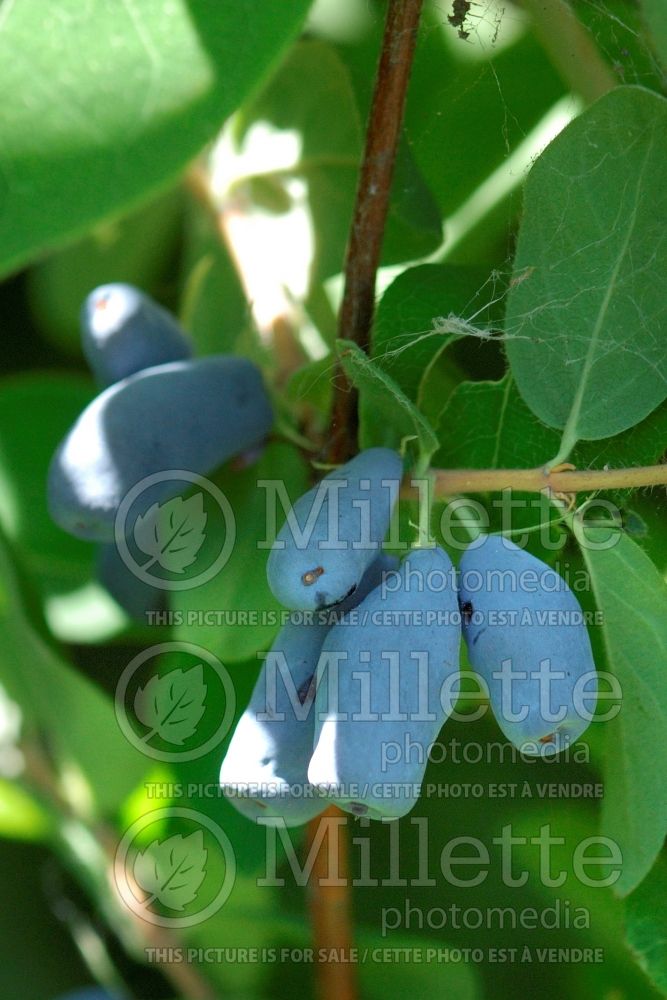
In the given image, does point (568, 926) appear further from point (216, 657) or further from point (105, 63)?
point (105, 63)

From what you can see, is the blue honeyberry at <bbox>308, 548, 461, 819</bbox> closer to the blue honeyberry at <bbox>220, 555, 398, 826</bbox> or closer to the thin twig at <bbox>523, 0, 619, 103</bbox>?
the blue honeyberry at <bbox>220, 555, 398, 826</bbox>

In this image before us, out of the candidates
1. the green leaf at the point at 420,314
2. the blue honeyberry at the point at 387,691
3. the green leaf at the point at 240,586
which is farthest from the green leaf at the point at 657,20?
the green leaf at the point at 240,586

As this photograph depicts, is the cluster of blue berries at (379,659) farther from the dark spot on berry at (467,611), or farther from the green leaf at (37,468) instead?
the green leaf at (37,468)

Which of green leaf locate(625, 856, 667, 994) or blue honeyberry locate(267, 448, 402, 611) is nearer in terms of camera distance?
blue honeyberry locate(267, 448, 402, 611)

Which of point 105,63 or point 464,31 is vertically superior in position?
point 464,31

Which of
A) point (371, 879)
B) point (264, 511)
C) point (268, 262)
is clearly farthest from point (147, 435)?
point (371, 879)

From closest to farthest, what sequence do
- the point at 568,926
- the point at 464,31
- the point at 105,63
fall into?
1. the point at 105,63
2. the point at 464,31
3. the point at 568,926

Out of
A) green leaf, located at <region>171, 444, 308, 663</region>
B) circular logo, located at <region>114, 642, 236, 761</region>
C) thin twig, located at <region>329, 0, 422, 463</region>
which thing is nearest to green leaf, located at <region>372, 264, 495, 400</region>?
thin twig, located at <region>329, 0, 422, 463</region>

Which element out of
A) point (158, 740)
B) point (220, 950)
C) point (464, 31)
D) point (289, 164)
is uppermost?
point (289, 164)

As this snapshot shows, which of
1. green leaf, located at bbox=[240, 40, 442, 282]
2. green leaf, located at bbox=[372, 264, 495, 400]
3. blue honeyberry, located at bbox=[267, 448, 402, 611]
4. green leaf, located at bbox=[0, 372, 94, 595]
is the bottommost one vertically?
blue honeyberry, located at bbox=[267, 448, 402, 611]
